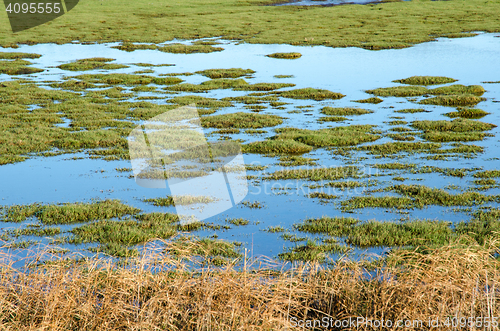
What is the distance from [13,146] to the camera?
22.3m

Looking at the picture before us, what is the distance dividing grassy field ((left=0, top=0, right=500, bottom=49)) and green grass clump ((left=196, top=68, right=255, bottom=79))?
23.0 meters

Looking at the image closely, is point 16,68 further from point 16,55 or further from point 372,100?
point 372,100

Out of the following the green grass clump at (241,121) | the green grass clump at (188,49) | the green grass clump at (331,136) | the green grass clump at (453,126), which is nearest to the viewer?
the green grass clump at (331,136)

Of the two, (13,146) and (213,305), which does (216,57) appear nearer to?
(13,146)

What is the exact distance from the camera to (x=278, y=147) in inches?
851

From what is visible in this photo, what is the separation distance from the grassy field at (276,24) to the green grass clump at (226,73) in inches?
907

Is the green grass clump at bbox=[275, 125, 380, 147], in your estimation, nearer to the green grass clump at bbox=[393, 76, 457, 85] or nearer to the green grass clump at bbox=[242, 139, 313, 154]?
the green grass clump at bbox=[242, 139, 313, 154]

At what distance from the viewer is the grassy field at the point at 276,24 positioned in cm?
7469

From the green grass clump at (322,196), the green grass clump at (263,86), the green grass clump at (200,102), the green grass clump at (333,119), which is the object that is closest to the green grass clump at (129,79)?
the green grass clump at (263,86)

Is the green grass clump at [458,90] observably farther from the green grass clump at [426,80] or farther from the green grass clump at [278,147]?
the green grass clump at [278,147]

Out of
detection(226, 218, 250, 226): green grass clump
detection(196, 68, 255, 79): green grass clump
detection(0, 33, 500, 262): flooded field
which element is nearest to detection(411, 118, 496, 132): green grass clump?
detection(0, 33, 500, 262): flooded field

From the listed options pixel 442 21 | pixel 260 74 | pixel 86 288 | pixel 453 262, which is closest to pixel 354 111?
pixel 260 74

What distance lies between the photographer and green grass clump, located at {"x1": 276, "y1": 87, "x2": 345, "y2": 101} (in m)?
34.3

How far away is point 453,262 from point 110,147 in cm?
1742
